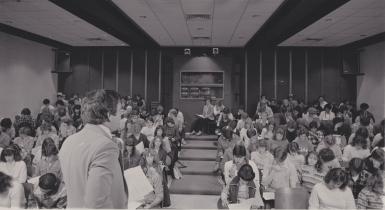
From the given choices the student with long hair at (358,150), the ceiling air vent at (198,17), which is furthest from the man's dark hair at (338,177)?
the ceiling air vent at (198,17)

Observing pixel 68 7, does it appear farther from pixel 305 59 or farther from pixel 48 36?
pixel 305 59

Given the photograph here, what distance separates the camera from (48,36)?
10719 mm

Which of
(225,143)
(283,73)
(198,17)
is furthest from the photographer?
(283,73)

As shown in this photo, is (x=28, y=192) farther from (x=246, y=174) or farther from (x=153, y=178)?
(x=246, y=174)

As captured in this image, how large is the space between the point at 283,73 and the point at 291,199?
1013 centimetres

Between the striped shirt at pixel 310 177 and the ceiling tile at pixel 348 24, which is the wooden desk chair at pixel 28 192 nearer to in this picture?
the striped shirt at pixel 310 177

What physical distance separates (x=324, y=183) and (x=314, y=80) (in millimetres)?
10203

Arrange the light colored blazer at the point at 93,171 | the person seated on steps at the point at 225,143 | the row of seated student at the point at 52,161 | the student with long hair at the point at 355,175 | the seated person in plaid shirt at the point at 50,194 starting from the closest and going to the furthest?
the light colored blazer at the point at 93,171, the row of seated student at the point at 52,161, the seated person in plaid shirt at the point at 50,194, the student with long hair at the point at 355,175, the person seated on steps at the point at 225,143

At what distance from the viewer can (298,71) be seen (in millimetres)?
13273

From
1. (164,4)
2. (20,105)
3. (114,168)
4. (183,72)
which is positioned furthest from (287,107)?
(114,168)

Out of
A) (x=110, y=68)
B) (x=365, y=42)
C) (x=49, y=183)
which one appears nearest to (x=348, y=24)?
(x=365, y=42)

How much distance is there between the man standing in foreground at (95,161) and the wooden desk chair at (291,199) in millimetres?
2591

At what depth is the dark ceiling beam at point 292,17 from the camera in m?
6.80

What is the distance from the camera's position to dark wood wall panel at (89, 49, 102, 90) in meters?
13.6
